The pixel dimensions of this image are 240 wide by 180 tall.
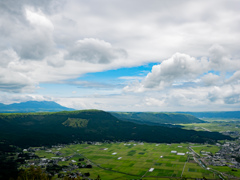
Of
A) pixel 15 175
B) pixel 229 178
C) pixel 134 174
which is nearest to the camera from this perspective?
pixel 15 175

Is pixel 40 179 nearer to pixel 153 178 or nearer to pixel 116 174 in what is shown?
pixel 116 174

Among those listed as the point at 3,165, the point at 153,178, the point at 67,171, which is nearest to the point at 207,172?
the point at 153,178

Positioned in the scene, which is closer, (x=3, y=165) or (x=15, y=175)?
(x=15, y=175)

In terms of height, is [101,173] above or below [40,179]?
below

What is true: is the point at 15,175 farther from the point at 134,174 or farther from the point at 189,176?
the point at 189,176

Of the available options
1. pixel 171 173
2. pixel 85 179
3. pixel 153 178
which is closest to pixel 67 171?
pixel 85 179

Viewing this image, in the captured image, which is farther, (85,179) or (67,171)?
(67,171)

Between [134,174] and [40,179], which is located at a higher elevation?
[40,179]

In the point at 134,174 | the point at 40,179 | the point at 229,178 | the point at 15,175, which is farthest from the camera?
the point at 134,174

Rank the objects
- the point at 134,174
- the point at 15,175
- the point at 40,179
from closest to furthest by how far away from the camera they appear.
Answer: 1. the point at 40,179
2. the point at 15,175
3. the point at 134,174
